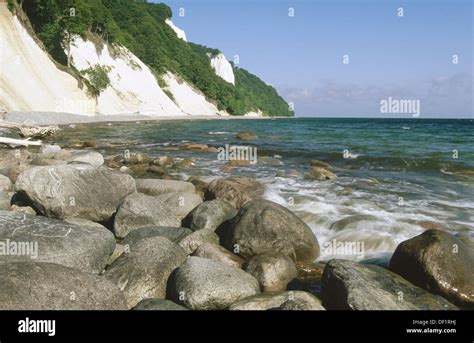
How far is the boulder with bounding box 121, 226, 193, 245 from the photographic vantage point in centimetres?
802

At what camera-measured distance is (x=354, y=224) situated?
31.9 ft

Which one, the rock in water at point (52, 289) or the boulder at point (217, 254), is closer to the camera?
the rock in water at point (52, 289)

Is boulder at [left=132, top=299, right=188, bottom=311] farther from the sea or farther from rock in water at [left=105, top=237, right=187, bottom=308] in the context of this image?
the sea

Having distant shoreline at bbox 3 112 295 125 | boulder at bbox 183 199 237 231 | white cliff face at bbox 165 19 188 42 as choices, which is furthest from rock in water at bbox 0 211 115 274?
white cliff face at bbox 165 19 188 42

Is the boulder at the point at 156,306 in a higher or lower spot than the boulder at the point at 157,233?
lower

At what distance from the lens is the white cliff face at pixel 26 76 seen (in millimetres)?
35281

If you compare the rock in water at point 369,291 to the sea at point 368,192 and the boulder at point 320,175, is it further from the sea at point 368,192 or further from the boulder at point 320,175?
the boulder at point 320,175

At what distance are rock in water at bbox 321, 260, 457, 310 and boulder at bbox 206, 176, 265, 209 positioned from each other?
483 centimetres

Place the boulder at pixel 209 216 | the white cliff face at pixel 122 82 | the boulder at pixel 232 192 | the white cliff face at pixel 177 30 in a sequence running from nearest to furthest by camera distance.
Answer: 1. the boulder at pixel 209 216
2. the boulder at pixel 232 192
3. the white cliff face at pixel 122 82
4. the white cliff face at pixel 177 30

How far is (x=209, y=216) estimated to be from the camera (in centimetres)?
891

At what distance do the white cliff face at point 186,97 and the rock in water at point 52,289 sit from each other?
82229 millimetres

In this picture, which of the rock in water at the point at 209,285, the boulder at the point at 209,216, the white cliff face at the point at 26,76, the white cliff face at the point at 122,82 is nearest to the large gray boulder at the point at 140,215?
the boulder at the point at 209,216

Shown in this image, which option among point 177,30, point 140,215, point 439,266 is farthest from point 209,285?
point 177,30
